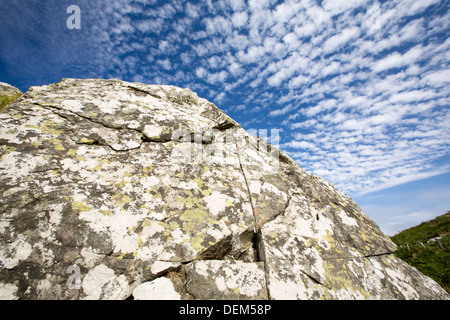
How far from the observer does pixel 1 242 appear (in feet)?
8.22

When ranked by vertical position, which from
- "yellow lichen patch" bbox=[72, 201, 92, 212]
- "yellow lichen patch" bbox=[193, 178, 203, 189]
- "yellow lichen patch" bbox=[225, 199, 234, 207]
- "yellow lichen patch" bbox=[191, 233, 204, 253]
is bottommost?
"yellow lichen patch" bbox=[191, 233, 204, 253]

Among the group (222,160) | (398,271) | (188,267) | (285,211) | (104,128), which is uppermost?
(104,128)

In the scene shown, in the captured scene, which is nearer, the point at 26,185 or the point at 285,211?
the point at 26,185

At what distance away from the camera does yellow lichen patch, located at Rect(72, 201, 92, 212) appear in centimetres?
305

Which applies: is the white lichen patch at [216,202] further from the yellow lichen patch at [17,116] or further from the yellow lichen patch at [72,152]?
the yellow lichen patch at [17,116]

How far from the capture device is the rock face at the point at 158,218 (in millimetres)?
2682

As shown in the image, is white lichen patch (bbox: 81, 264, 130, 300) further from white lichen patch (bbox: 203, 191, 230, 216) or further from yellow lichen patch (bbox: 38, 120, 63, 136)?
yellow lichen patch (bbox: 38, 120, 63, 136)

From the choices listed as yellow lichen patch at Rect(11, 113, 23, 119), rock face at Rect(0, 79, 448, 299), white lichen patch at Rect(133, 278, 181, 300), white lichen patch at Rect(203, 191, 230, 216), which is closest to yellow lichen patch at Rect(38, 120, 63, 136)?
rock face at Rect(0, 79, 448, 299)

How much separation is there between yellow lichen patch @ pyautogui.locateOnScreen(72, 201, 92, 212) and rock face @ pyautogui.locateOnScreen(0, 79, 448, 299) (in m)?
0.02

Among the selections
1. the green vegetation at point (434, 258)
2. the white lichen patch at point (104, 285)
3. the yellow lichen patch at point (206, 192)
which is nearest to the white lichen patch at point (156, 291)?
the white lichen patch at point (104, 285)

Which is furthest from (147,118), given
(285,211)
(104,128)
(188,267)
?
(285,211)

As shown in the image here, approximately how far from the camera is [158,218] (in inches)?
133
